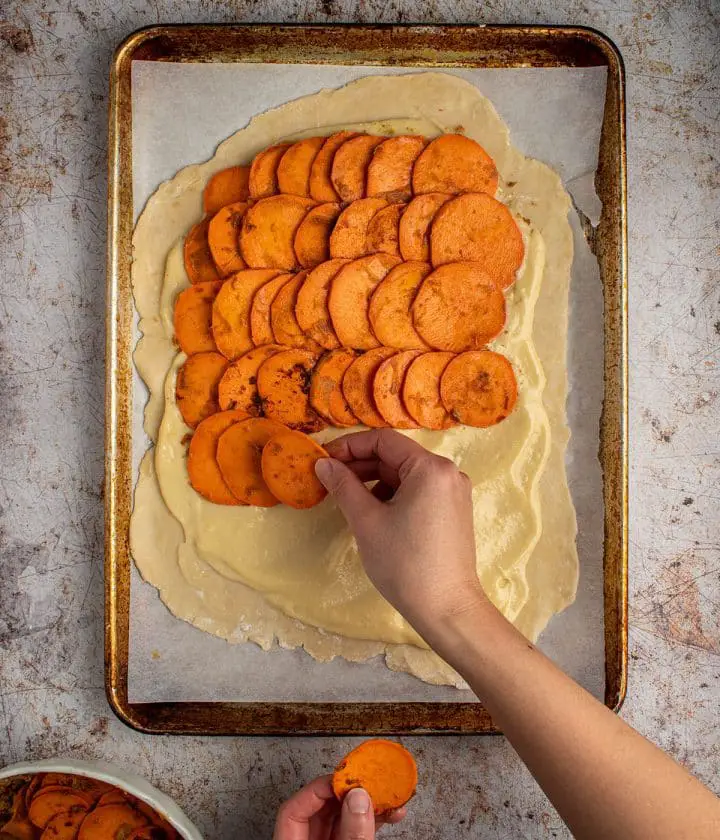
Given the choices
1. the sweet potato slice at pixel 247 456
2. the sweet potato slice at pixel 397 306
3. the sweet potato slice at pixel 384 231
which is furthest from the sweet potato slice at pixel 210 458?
the sweet potato slice at pixel 384 231

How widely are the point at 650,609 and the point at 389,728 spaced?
2.23 ft

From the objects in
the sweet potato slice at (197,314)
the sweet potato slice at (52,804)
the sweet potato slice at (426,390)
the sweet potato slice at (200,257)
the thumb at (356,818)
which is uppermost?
the sweet potato slice at (200,257)

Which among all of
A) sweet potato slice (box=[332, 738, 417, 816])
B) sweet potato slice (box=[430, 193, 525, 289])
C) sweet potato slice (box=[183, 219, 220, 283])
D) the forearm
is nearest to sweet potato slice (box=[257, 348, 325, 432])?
sweet potato slice (box=[183, 219, 220, 283])

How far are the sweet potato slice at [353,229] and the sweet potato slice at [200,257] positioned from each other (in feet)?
0.96

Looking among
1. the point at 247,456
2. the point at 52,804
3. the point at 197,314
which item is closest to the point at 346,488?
the point at 247,456

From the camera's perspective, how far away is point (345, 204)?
1.49 m

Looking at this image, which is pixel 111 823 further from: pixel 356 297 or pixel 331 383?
pixel 356 297

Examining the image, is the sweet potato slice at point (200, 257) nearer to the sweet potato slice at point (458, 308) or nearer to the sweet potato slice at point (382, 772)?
the sweet potato slice at point (458, 308)

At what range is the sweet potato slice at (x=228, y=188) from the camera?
155cm

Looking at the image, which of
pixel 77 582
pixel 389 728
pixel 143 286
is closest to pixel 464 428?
pixel 389 728

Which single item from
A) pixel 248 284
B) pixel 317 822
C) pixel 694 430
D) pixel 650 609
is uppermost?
pixel 248 284

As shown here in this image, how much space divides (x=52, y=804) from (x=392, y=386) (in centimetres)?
111

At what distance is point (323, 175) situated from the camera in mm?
1501

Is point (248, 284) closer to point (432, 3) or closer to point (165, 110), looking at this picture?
point (165, 110)
